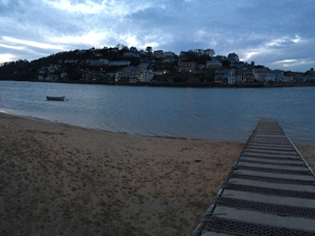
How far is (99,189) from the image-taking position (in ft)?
19.3

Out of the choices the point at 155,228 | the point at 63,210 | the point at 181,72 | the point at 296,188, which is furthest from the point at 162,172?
the point at 181,72

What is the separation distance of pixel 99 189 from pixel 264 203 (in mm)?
3993

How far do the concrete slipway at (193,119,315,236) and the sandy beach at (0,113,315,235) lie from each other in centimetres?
141

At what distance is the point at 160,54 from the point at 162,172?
19310 cm

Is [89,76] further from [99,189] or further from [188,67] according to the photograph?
[99,189]

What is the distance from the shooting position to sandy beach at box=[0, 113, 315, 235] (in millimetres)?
4461

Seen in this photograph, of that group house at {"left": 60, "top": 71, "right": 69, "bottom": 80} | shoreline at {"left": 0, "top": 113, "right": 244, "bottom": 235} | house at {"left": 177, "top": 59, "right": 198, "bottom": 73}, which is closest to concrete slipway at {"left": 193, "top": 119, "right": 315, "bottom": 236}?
shoreline at {"left": 0, "top": 113, "right": 244, "bottom": 235}

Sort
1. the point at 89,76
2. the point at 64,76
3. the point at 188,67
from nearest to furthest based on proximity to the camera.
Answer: the point at 188,67 < the point at 89,76 < the point at 64,76

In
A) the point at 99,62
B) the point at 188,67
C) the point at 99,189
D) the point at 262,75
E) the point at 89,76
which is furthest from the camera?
the point at 99,62

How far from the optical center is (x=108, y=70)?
157m

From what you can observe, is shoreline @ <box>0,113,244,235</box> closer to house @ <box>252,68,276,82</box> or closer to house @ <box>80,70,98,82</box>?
house @ <box>252,68,276,82</box>

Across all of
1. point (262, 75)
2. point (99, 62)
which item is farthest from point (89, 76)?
point (262, 75)

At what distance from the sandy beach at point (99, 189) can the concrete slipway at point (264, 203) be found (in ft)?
4.62

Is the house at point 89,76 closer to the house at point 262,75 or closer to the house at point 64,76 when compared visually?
the house at point 64,76
